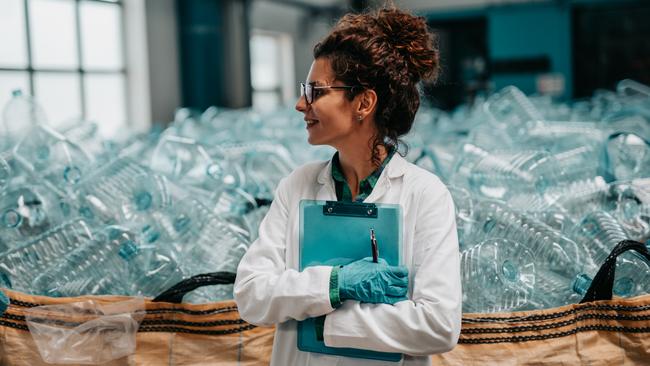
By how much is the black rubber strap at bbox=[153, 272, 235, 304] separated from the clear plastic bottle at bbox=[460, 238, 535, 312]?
1.86ft

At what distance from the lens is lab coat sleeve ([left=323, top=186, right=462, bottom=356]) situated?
1.13 metres

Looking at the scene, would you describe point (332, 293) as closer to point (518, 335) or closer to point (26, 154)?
point (518, 335)

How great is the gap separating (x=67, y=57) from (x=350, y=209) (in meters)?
7.20

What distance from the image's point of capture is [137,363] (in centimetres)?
160

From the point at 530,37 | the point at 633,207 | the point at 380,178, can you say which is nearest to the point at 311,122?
the point at 380,178

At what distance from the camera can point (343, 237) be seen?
1255 mm

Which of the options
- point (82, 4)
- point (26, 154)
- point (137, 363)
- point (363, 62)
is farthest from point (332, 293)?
point (82, 4)

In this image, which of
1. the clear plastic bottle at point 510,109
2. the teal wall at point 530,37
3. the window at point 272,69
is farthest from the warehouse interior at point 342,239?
the window at point 272,69

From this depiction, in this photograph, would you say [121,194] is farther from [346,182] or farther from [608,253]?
[608,253]

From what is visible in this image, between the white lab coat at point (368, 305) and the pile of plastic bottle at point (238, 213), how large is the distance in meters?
0.54

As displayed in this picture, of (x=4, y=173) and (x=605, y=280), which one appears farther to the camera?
(x=4, y=173)

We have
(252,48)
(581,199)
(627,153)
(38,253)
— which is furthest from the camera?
(252,48)

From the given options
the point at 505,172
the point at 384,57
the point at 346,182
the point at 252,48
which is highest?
the point at 252,48

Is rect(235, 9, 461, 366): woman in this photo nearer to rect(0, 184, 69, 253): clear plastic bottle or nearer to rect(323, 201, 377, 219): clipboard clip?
rect(323, 201, 377, 219): clipboard clip
